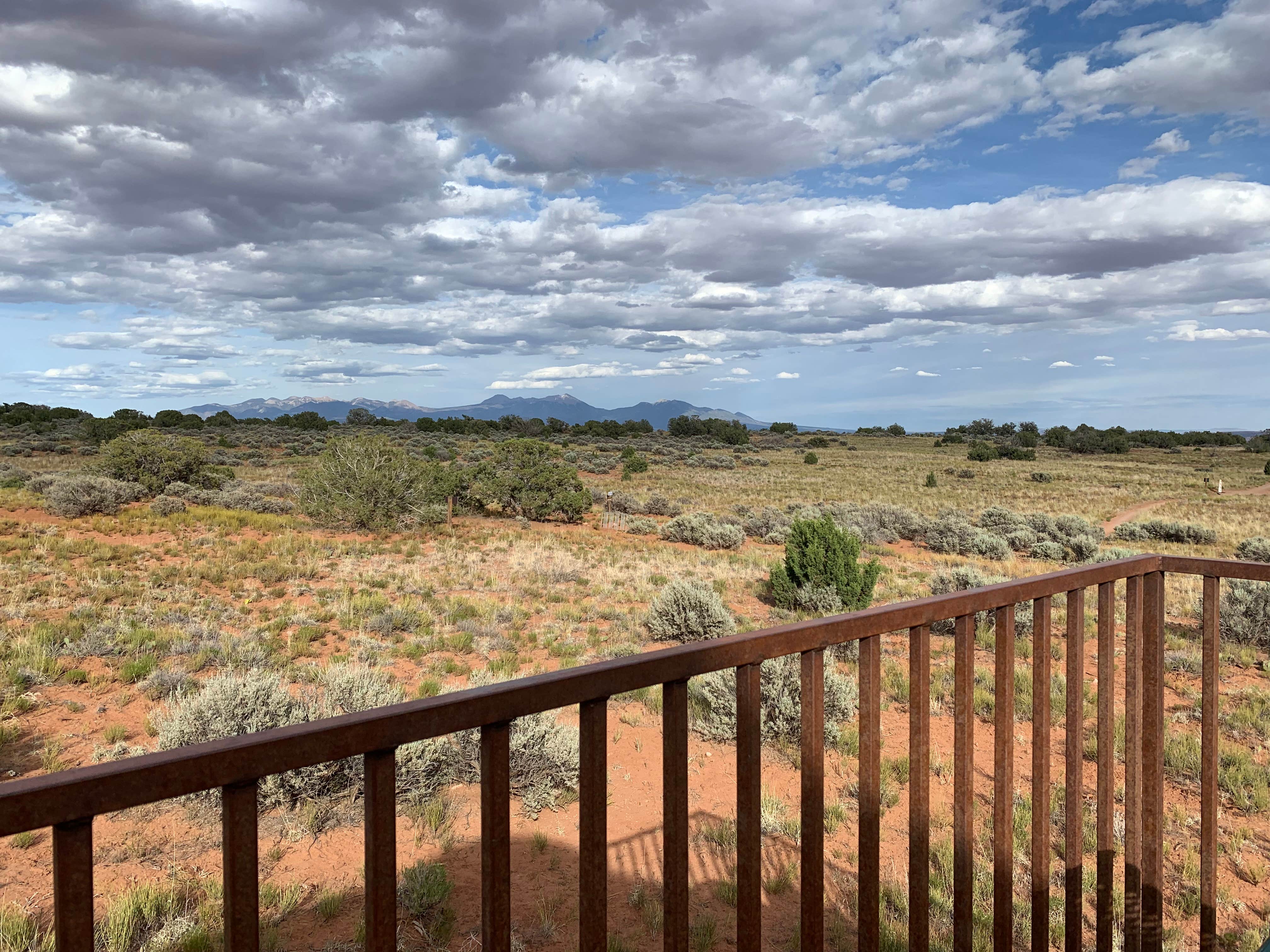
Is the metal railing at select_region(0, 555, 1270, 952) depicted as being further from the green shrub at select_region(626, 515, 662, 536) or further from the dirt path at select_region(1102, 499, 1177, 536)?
the dirt path at select_region(1102, 499, 1177, 536)

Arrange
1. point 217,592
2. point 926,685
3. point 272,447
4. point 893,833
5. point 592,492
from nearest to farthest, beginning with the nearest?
point 926,685
point 893,833
point 217,592
point 592,492
point 272,447

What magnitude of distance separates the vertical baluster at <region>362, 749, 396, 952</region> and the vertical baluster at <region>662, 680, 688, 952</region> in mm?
511

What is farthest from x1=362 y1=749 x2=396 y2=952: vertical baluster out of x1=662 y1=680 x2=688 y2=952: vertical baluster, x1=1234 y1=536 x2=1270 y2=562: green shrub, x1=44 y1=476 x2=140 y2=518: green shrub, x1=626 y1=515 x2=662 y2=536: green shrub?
x1=44 y1=476 x2=140 y2=518: green shrub

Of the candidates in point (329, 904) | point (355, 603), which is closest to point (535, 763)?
point (329, 904)

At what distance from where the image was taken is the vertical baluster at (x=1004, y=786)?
2090 millimetres

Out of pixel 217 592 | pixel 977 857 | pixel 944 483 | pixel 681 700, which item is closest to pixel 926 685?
pixel 681 700

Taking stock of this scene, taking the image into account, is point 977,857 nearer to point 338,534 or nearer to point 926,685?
point 926,685

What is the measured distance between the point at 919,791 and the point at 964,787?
0.19 m

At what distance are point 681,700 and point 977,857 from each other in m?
4.42

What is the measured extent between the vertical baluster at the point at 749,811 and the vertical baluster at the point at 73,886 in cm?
104

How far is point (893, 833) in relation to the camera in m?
5.17

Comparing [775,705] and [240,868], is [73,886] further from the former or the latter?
[775,705]

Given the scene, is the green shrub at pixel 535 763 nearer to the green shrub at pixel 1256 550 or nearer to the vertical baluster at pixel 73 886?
the vertical baluster at pixel 73 886

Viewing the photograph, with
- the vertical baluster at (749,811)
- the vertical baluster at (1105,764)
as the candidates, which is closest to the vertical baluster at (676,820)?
the vertical baluster at (749,811)
